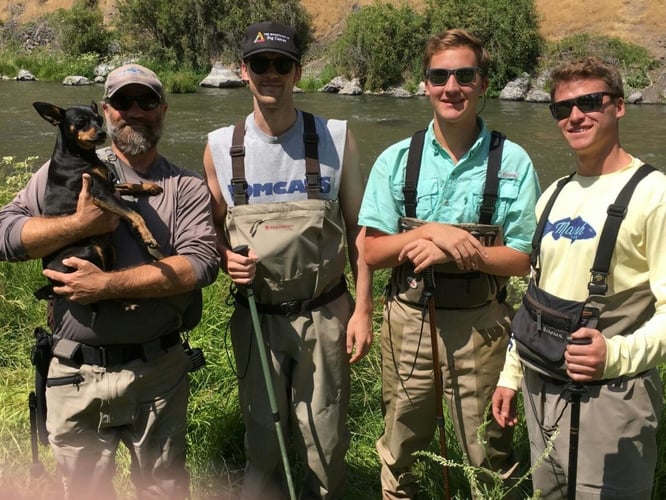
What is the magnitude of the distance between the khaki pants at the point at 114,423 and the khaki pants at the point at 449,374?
110 centimetres

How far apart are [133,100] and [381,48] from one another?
3172cm

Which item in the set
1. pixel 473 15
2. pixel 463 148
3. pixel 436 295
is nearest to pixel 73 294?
pixel 436 295

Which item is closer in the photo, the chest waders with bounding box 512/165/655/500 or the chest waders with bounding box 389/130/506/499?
the chest waders with bounding box 512/165/655/500

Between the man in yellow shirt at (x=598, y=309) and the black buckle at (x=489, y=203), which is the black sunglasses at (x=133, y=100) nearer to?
the black buckle at (x=489, y=203)

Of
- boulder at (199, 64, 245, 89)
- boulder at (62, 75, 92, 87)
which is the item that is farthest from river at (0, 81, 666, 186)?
boulder at (199, 64, 245, 89)

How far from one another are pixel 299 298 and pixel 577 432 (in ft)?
4.94

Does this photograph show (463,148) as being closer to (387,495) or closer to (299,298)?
(299,298)

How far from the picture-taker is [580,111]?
2.56m

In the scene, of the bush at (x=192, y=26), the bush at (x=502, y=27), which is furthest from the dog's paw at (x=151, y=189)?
the bush at (x=192, y=26)

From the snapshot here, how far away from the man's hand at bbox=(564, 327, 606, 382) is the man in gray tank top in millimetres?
1274

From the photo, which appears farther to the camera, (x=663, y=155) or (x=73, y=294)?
(x=663, y=155)

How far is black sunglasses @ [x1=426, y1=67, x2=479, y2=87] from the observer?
2943mm

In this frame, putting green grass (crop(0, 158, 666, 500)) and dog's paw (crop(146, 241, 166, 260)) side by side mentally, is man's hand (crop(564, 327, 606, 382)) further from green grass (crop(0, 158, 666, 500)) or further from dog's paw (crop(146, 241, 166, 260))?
dog's paw (crop(146, 241, 166, 260))

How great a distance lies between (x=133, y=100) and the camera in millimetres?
3037
